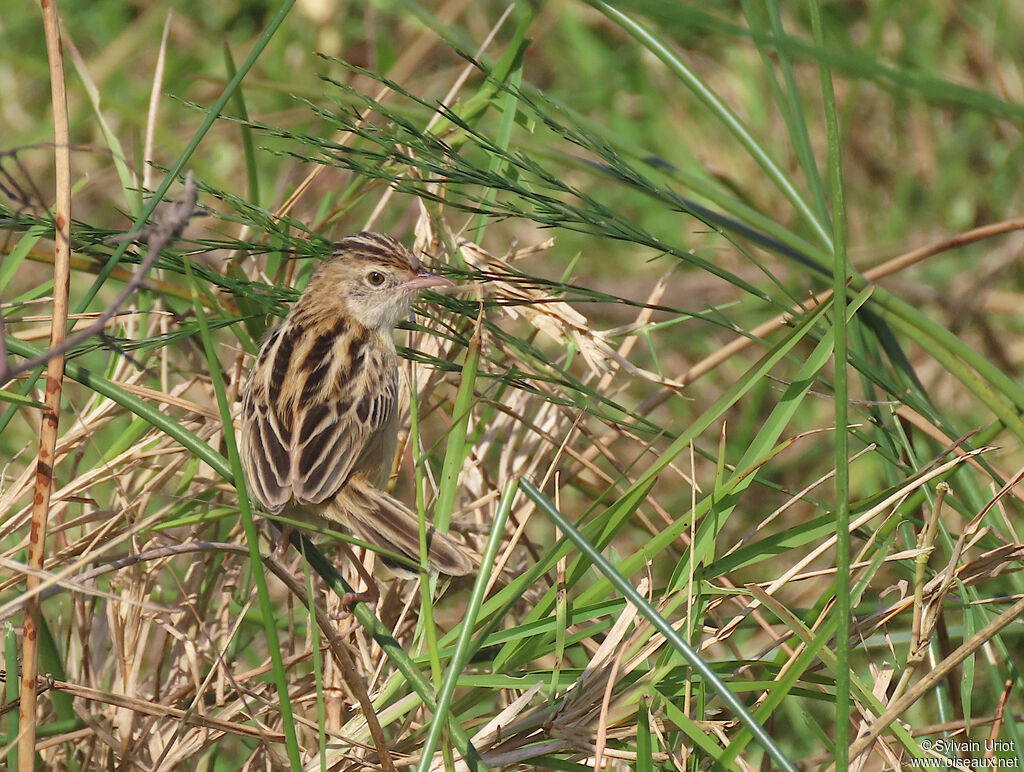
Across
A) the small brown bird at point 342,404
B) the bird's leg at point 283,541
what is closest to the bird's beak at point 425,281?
the small brown bird at point 342,404

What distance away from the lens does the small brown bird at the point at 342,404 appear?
3230 millimetres

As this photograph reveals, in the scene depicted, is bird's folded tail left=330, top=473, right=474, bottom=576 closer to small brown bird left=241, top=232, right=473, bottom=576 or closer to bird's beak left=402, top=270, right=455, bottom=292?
small brown bird left=241, top=232, right=473, bottom=576

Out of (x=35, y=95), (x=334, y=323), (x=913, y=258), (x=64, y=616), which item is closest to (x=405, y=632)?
(x=334, y=323)

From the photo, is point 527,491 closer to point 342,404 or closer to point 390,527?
point 390,527

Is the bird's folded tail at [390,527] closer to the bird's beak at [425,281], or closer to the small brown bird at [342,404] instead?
the small brown bird at [342,404]

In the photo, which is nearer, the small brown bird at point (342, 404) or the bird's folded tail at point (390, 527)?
the bird's folded tail at point (390, 527)

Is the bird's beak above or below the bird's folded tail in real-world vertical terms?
above

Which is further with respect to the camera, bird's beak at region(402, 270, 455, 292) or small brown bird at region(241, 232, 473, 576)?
bird's beak at region(402, 270, 455, 292)

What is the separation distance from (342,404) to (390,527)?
0.60m

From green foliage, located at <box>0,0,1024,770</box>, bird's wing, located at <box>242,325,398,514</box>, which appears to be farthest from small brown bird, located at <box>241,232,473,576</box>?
green foliage, located at <box>0,0,1024,770</box>

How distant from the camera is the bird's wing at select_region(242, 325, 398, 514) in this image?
3289 mm

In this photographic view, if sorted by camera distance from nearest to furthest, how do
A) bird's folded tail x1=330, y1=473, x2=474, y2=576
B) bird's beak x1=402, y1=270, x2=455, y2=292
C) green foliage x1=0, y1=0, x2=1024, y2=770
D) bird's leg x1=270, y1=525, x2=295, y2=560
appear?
1. green foliage x1=0, y1=0, x2=1024, y2=770
2. bird's folded tail x1=330, y1=473, x2=474, y2=576
3. bird's leg x1=270, y1=525, x2=295, y2=560
4. bird's beak x1=402, y1=270, x2=455, y2=292

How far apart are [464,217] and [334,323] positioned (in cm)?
322

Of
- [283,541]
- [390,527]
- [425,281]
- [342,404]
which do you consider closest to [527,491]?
[390,527]
